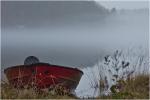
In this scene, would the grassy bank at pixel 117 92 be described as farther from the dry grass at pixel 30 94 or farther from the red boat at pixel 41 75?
the red boat at pixel 41 75

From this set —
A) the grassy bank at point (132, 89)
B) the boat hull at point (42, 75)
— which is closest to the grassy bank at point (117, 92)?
the grassy bank at point (132, 89)

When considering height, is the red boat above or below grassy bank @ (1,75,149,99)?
above

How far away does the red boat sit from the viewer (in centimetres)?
1478

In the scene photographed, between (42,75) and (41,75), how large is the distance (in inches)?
1.1

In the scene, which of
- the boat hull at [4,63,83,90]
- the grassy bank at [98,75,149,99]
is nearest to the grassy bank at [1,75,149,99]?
the grassy bank at [98,75,149,99]

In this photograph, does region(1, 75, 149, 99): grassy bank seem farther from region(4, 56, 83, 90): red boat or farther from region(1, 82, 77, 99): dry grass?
region(4, 56, 83, 90): red boat

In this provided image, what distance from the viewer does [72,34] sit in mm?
20469

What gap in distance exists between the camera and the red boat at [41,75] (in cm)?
1478

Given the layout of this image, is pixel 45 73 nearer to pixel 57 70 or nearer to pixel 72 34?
pixel 57 70

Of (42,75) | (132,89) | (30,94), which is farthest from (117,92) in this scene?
(42,75)

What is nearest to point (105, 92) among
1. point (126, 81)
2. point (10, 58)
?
point (126, 81)

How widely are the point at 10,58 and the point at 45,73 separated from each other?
750 cm

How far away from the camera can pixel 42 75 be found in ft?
48.9

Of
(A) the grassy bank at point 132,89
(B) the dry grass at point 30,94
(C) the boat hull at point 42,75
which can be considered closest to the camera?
(B) the dry grass at point 30,94
